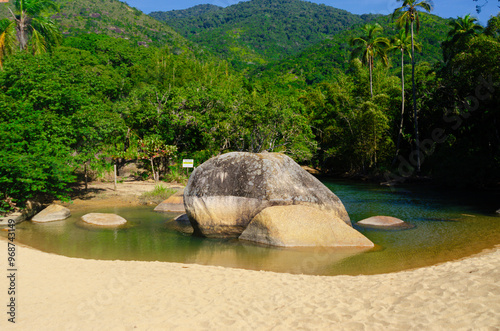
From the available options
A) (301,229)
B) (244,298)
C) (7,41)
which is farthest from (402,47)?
(244,298)

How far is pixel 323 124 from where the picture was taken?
46.3 meters

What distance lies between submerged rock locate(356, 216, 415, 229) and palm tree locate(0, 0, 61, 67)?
2313 centimetres

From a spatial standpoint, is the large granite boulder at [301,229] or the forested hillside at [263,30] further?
the forested hillside at [263,30]

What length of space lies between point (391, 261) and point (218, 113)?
21762mm

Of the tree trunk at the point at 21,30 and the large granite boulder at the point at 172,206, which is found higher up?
the tree trunk at the point at 21,30

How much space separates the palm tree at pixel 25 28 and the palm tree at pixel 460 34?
3093cm

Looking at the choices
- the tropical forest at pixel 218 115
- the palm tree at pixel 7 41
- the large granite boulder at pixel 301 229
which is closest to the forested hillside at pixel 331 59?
the tropical forest at pixel 218 115

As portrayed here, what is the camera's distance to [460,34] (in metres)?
31.5

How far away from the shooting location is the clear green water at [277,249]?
9.61 m

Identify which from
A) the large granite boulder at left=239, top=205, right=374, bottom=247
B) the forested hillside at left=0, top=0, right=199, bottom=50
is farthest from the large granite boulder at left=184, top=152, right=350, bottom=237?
the forested hillside at left=0, top=0, right=199, bottom=50

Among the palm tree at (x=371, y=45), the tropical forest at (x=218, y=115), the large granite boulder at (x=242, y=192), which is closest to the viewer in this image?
the large granite boulder at (x=242, y=192)

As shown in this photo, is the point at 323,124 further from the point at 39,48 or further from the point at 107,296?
the point at 107,296

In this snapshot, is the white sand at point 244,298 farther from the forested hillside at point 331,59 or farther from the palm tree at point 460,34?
the forested hillside at point 331,59

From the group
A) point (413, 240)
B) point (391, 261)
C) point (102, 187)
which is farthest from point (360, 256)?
point (102, 187)
